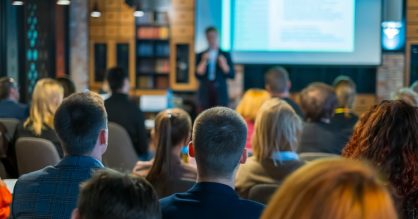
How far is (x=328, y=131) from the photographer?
4.91m

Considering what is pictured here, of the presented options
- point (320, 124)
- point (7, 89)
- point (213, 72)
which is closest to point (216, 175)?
point (320, 124)

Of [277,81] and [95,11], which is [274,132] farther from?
[95,11]

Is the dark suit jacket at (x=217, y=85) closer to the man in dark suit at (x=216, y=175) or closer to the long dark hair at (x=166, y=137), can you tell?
the long dark hair at (x=166, y=137)

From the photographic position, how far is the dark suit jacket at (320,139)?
4.86m

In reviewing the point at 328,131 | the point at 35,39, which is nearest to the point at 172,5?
the point at 35,39

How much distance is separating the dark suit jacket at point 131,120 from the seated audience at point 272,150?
2.12 meters

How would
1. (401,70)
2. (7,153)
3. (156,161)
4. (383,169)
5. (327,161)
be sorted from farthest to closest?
(401,70), (7,153), (156,161), (383,169), (327,161)

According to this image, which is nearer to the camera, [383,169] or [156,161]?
[383,169]

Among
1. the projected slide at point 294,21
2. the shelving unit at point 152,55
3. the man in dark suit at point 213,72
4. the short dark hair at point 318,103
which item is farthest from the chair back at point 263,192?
the shelving unit at point 152,55

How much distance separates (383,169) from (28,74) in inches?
275

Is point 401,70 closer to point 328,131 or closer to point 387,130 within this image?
point 328,131

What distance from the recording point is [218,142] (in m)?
2.20

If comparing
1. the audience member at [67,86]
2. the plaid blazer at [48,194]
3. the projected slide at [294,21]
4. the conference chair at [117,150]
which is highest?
the projected slide at [294,21]

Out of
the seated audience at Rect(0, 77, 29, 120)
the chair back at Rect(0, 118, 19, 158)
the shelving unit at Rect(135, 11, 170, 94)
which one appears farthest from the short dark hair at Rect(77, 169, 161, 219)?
the shelving unit at Rect(135, 11, 170, 94)
